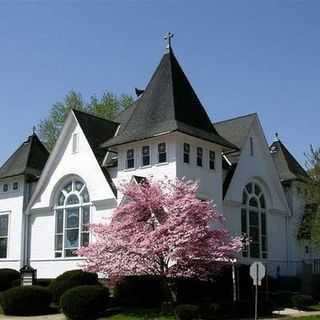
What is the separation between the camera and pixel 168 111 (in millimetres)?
35875

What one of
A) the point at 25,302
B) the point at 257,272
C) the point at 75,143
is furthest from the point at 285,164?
the point at 25,302

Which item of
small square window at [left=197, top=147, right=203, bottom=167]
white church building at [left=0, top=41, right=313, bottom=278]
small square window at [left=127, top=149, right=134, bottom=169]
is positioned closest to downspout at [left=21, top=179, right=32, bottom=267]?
white church building at [left=0, top=41, right=313, bottom=278]

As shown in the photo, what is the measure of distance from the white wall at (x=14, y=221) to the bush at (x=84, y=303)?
14636 millimetres

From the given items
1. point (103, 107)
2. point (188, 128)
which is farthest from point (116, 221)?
point (103, 107)

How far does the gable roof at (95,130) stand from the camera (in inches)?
1531

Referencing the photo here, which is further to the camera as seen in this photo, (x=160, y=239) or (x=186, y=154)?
(x=186, y=154)

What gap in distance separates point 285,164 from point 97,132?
1454 cm

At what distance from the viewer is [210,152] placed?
37.1 meters

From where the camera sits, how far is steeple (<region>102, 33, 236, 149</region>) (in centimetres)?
3531

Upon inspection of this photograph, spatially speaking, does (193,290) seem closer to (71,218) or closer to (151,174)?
(151,174)

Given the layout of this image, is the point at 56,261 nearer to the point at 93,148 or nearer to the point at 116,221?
the point at 93,148

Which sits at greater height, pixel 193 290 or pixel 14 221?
pixel 14 221

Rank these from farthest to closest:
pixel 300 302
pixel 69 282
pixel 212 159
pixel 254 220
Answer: pixel 254 220 < pixel 212 159 < pixel 300 302 < pixel 69 282

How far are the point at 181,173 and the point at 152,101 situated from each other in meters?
5.56
